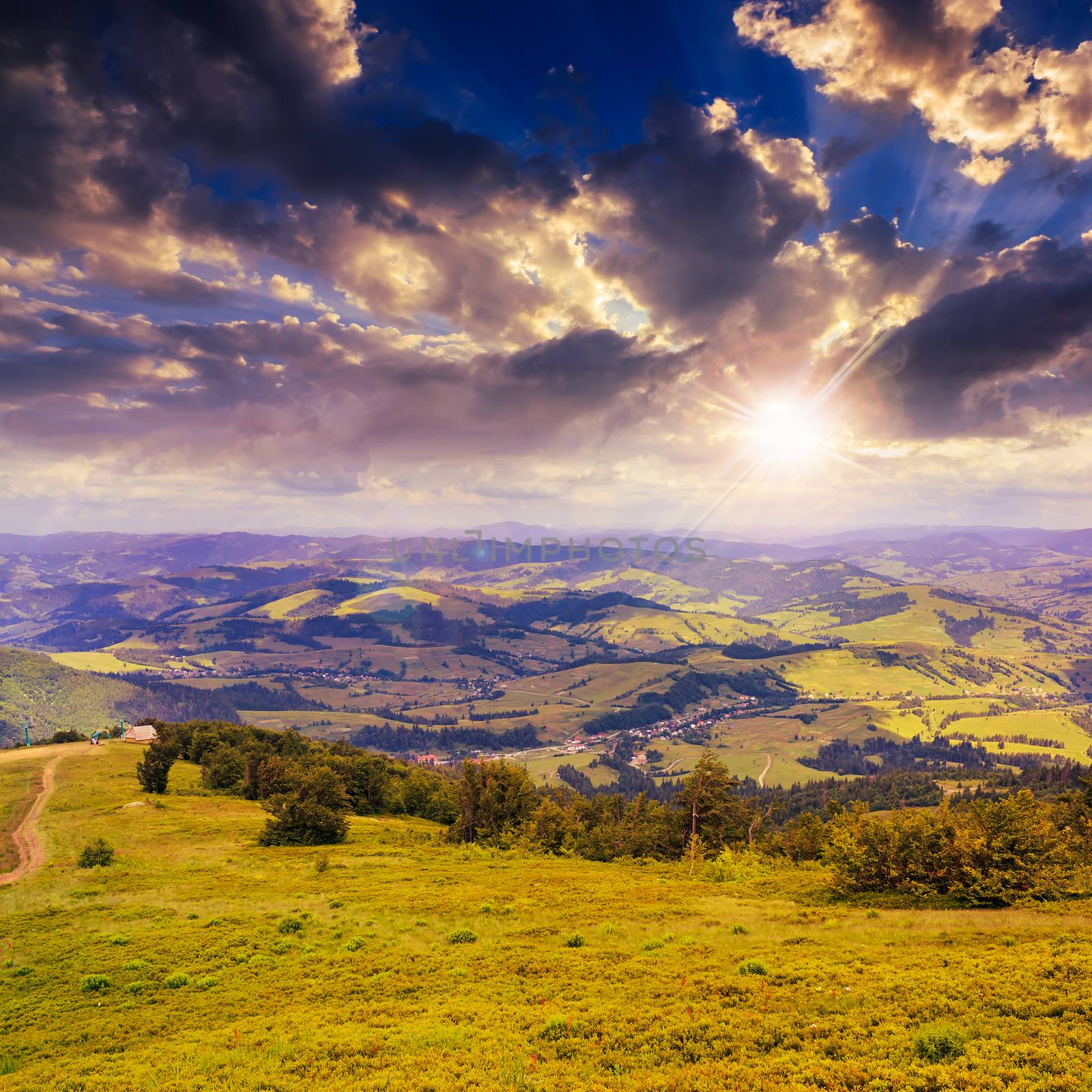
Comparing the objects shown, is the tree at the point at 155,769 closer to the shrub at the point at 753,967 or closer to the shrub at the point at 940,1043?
the shrub at the point at 753,967

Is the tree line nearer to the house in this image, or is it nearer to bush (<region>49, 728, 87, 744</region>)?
the house

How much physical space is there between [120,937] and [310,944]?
13.6m

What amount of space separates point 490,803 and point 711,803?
35.5 metres

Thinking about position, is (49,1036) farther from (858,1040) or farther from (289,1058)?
(858,1040)

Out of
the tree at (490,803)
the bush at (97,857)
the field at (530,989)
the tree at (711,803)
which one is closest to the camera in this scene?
the field at (530,989)

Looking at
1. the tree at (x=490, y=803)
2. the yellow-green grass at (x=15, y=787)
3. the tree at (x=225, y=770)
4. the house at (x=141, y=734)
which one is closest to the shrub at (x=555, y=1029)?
the tree at (x=490, y=803)

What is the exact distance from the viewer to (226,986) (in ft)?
97.3

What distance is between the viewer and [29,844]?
69.9 meters

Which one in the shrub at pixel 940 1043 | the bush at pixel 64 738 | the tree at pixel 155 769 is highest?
the shrub at pixel 940 1043

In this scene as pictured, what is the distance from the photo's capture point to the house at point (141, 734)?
16625 cm

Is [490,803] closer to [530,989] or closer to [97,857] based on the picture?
[97,857]

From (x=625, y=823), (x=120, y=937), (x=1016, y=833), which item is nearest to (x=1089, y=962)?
(x=1016, y=833)

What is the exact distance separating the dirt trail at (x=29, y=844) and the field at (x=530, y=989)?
9.99m

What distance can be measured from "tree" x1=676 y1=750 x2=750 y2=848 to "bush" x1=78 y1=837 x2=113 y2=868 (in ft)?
239
